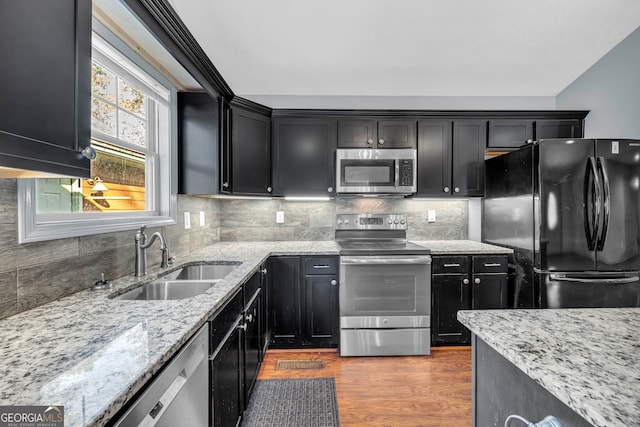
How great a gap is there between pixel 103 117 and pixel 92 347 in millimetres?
1400

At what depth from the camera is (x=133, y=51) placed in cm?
174

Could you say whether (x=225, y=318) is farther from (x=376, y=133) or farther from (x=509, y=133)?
(x=509, y=133)

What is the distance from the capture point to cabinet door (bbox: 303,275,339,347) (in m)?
2.61

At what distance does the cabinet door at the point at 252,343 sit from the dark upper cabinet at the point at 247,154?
1023mm

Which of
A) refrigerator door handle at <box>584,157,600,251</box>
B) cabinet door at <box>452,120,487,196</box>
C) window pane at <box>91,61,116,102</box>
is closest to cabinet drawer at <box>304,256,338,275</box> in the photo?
cabinet door at <box>452,120,487,196</box>

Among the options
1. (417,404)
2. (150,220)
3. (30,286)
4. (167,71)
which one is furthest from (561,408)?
(167,71)

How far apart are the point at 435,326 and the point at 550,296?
931 millimetres

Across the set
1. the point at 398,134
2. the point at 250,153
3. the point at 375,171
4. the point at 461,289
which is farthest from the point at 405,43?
the point at 461,289

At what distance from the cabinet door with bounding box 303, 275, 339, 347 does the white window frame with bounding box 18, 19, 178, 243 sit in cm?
128

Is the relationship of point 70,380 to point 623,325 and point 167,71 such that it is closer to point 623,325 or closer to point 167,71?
point 623,325

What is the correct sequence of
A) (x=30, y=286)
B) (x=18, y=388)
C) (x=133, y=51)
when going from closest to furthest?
(x=18, y=388)
(x=30, y=286)
(x=133, y=51)

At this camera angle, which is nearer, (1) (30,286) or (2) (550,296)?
(1) (30,286)

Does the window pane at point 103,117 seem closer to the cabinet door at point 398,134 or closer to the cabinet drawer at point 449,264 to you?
the cabinet door at point 398,134

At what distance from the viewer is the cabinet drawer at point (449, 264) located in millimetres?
2646
